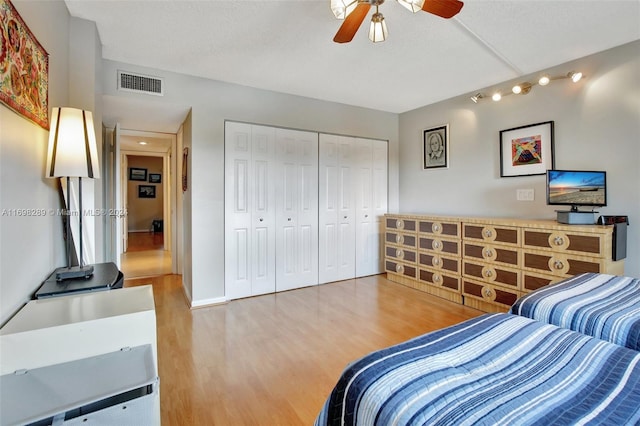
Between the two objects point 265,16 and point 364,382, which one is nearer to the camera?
point 364,382

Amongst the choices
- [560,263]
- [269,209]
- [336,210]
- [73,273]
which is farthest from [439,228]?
[73,273]

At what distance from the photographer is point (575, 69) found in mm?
2834

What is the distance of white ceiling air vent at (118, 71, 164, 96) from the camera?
2.89 m

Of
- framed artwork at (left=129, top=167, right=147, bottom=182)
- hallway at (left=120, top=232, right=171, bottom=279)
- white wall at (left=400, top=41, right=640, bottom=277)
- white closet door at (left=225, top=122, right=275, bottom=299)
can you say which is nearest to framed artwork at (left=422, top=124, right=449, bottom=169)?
white wall at (left=400, top=41, right=640, bottom=277)

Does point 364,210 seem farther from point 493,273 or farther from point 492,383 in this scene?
point 492,383

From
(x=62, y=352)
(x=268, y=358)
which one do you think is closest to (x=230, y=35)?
(x=62, y=352)

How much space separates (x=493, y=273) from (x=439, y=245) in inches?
25.3

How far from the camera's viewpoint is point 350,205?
428cm

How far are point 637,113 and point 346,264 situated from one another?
10.6ft

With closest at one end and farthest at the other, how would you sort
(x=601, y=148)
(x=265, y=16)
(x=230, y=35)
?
1. (x=265, y=16)
2. (x=230, y=35)
3. (x=601, y=148)

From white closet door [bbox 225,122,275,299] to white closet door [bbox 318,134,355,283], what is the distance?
2.35ft

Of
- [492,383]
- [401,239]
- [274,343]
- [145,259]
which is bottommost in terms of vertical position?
[274,343]

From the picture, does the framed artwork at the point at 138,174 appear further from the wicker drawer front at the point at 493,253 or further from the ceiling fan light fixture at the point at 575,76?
the ceiling fan light fixture at the point at 575,76

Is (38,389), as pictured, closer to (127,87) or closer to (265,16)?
(265,16)
